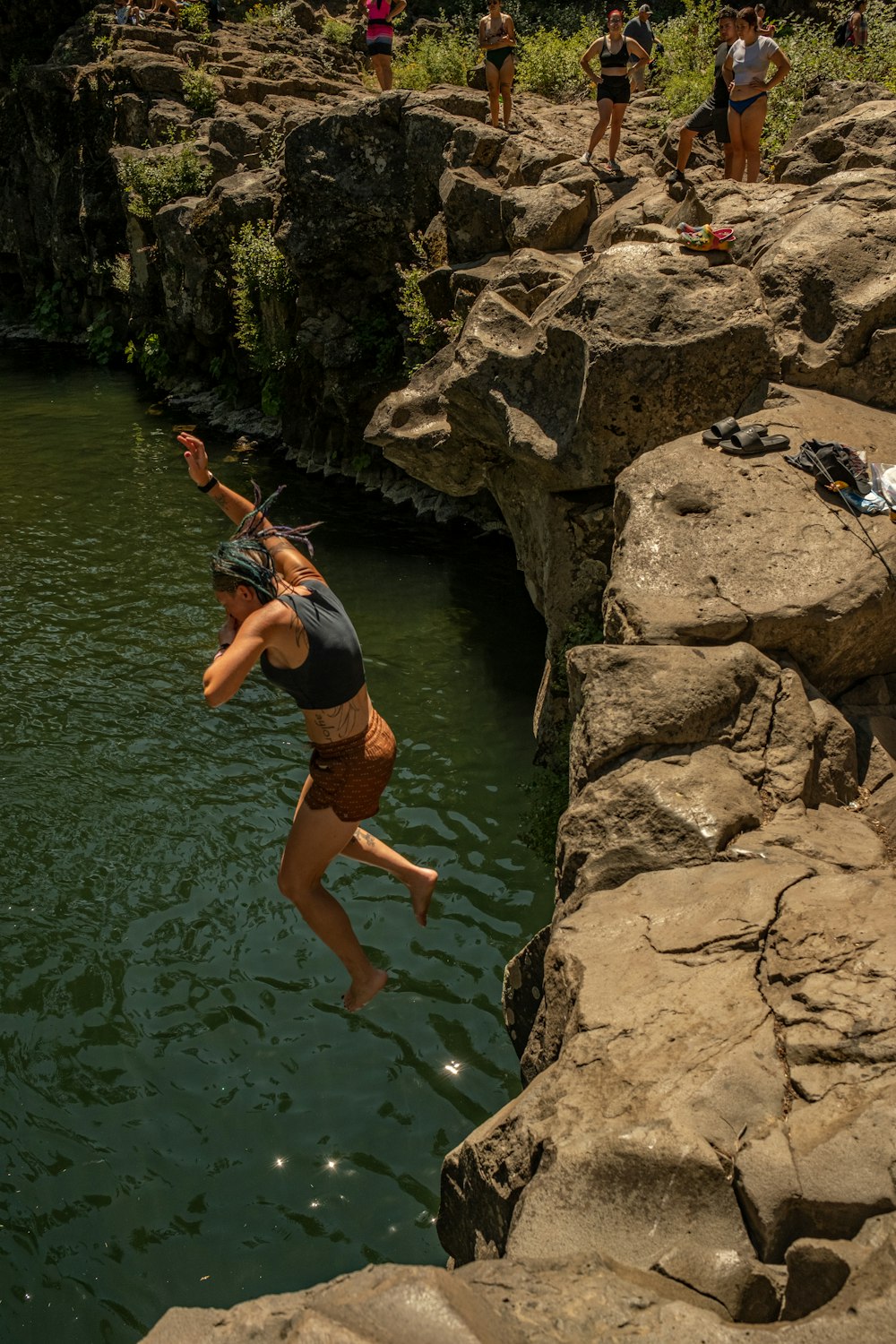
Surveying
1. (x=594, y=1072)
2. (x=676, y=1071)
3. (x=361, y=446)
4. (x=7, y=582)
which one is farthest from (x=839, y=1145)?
(x=361, y=446)

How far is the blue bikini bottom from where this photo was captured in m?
11.9

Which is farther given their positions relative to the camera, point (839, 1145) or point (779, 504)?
point (779, 504)

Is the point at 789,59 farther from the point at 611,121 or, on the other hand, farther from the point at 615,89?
the point at 615,89

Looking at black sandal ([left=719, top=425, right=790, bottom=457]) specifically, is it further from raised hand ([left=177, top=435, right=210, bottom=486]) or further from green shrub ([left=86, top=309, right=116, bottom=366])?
green shrub ([left=86, top=309, right=116, bottom=366])

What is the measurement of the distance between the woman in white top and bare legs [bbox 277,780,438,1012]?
945cm

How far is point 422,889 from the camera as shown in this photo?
21.1 feet

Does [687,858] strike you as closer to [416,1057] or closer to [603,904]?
[603,904]

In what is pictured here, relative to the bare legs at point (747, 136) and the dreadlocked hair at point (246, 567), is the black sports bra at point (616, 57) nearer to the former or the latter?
the bare legs at point (747, 136)

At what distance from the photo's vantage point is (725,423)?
7312 millimetres

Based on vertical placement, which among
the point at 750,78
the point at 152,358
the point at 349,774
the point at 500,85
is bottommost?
the point at 349,774

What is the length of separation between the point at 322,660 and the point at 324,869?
1151 mm

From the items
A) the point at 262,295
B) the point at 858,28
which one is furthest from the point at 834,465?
the point at 858,28

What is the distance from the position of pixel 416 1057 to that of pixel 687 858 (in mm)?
2105

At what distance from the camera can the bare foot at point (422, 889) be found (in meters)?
6.43
